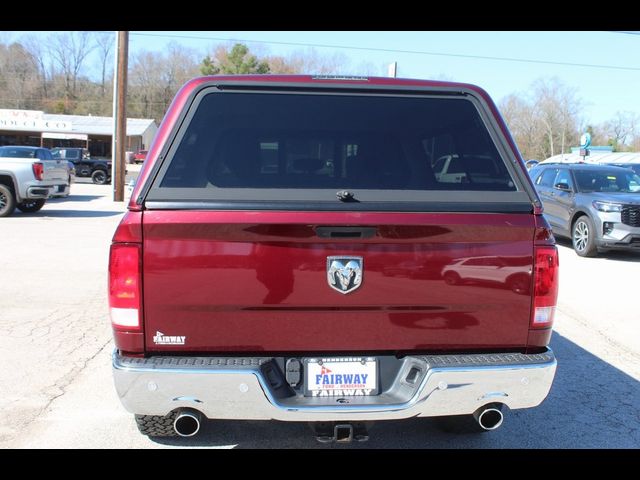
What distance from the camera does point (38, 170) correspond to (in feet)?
45.6

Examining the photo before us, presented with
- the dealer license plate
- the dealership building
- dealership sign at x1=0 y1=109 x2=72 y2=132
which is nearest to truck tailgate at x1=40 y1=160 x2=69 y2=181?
the dealer license plate

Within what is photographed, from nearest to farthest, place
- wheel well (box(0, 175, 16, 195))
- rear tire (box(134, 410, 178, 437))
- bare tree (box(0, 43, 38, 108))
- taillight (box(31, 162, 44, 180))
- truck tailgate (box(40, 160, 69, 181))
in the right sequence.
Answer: rear tire (box(134, 410, 178, 437)) < wheel well (box(0, 175, 16, 195)) < taillight (box(31, 162, 44, 180)) < truck tailgate (box(40, 160, 69, 181)) < bare tree (box(0, 43, 38, 108))

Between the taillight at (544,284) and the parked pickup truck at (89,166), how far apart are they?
97.7 ft

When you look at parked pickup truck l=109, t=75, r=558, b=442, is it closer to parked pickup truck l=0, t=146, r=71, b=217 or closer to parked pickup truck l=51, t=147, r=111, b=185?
parked pickup truck l=0, t=146, r=71, b=217

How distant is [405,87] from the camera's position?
291cm

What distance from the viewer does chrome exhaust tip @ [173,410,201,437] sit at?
8.48 ft

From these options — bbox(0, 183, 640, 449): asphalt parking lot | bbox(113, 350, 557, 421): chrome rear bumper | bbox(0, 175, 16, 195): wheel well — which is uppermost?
bbox(0, 175, 16, 195): wheel well

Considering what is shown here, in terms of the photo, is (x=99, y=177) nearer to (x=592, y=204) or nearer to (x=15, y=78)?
(x=592, y=204)

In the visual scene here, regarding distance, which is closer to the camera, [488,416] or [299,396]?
[299,396]

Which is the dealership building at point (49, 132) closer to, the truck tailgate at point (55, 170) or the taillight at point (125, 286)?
the truck tailgate at point (55, 170)

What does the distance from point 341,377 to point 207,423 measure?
4.41ft

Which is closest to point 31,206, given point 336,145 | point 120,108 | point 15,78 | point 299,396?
point 120,108

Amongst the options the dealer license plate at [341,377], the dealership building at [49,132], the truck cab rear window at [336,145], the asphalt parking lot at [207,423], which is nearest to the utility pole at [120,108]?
the asphalt parking lot at [207,423]

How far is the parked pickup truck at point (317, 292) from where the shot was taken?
2.46 meters
